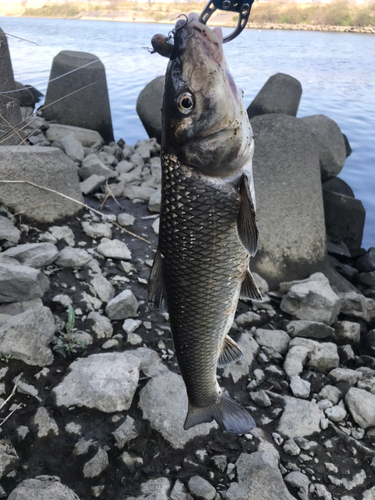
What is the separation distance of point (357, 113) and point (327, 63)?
1022 cm

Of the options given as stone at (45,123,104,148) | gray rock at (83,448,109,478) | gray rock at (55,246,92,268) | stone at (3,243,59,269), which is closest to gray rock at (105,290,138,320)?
gray rock at (55,246,92,268)

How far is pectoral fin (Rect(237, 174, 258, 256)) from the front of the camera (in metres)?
1.84

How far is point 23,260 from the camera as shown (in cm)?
423

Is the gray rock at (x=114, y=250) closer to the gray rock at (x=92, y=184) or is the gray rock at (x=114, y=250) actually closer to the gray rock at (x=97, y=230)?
the gray rock at (x=97, y=230)

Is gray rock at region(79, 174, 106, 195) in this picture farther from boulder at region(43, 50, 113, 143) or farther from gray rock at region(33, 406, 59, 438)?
gray rock at region(33, 406, 59, 438)

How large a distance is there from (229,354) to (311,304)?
2597 mm

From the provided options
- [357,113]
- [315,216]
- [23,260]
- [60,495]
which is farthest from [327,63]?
[60,495]

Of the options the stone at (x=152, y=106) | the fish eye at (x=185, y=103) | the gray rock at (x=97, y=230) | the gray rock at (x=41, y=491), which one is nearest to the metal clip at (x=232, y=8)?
the fish eye at (x=185, y=103)

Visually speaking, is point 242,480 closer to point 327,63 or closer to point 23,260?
point 23,260

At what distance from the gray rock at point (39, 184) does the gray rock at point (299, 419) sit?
329 centimetres

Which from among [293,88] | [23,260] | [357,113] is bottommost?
[357,113]

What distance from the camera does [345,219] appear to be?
7.87 m

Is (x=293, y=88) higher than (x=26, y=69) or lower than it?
higher

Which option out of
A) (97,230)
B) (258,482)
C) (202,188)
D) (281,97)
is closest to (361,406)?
(258,482)
